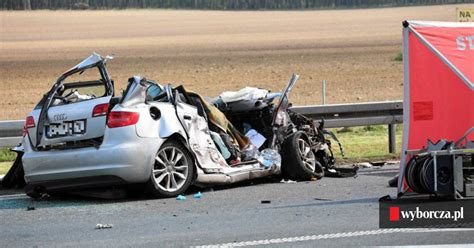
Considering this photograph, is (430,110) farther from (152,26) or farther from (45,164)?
(152,26)

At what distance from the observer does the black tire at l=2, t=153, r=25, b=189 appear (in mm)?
12070

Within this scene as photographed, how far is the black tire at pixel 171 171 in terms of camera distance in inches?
426

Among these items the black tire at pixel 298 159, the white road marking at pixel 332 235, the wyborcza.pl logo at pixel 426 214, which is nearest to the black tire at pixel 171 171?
the black tire at pixel 298 159

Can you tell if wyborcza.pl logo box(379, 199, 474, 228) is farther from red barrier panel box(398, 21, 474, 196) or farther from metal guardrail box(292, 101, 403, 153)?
metal guardrail box(292, 101, 403, 153)

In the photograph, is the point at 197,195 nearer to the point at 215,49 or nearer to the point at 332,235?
the point at 332,235

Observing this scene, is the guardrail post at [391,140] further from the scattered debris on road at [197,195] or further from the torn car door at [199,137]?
the scattered debris on road at [197,195]

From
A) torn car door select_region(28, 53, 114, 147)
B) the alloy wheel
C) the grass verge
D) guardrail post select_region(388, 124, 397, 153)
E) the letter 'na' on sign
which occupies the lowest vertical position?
the grass verge

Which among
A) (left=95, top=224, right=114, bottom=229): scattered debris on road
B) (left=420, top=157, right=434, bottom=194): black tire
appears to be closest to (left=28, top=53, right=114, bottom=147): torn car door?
(left=95, top=224, right=114, bottom=229): scattered debris on road

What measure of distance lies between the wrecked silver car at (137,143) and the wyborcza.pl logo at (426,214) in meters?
2.29

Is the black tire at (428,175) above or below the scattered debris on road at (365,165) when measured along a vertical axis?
above

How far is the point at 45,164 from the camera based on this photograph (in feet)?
35.3

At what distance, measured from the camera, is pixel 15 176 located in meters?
12.1

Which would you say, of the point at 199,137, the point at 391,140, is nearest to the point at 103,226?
the point at 199,137

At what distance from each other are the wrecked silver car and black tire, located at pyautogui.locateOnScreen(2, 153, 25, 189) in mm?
16
